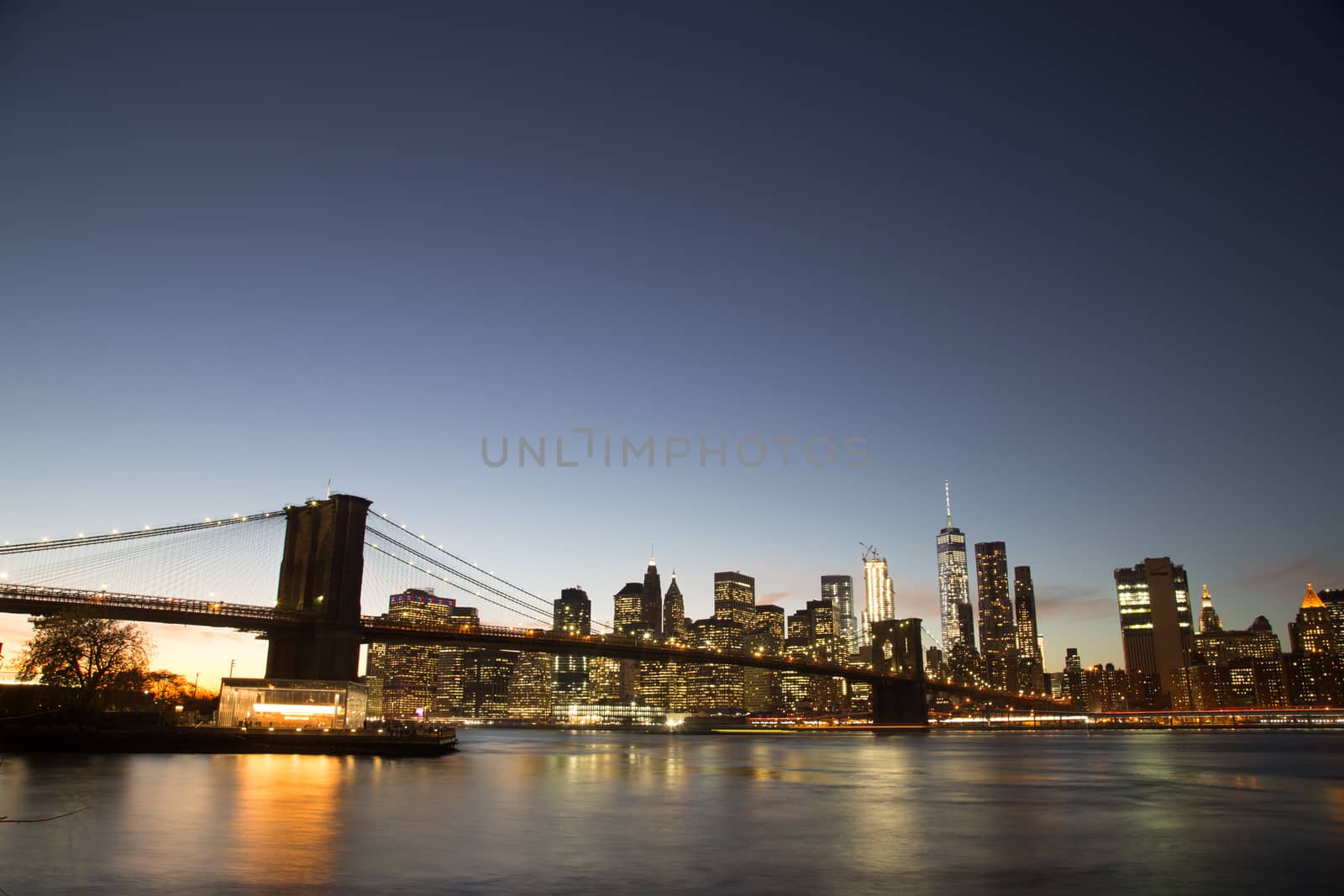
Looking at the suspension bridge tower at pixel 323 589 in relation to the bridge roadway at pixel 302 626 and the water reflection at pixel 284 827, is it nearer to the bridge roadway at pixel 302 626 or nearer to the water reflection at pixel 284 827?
the bridge roadway at pixel 302 626

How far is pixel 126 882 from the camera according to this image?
18.5 metres

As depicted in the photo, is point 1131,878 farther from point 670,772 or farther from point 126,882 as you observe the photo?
point 670,772

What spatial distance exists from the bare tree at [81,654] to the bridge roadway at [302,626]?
1.56m

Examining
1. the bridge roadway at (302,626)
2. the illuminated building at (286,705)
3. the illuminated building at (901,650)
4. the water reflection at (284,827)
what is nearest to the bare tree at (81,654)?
the bridge roadway at (302,626)

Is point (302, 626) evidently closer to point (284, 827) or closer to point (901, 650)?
point (284, 827)

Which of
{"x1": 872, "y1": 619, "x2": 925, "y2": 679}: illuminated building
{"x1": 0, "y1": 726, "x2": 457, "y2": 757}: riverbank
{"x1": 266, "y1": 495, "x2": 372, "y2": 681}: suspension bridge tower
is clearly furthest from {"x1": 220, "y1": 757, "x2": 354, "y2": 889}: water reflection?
{"x1": 872, "y1": 619, "x2": 925, "y2": 679}: illuminated building

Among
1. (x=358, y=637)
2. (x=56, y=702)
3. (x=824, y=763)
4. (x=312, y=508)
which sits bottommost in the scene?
(x=824, y=763)

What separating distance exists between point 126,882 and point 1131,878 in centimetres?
2092

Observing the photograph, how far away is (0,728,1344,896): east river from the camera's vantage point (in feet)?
65.2

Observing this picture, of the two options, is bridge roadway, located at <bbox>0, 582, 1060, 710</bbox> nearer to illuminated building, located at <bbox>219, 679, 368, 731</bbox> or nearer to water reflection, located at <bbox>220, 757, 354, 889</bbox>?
illuminated building, located at <bbox>219, 679, 368, 731</bbox>

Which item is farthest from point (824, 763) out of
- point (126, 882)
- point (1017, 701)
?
point (1017, 701)

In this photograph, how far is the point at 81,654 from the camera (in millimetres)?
61500

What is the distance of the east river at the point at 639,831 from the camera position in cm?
1988

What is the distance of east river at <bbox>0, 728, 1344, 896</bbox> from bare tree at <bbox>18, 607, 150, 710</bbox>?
33.7 ft
